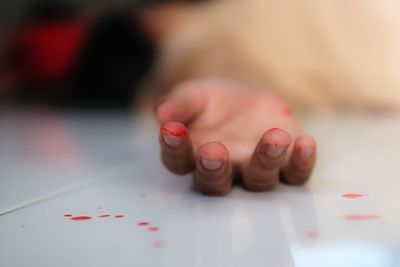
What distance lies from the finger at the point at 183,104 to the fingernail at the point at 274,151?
0.36 feet

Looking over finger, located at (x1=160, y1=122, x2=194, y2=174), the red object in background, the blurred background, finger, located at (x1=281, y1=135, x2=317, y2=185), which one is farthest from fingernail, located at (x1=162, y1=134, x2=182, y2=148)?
the red object in background

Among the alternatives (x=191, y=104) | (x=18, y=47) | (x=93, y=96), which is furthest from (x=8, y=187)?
(x=18, y=47)

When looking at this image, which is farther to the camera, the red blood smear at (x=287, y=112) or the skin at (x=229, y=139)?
the red blood smear at (x=287, y=112)

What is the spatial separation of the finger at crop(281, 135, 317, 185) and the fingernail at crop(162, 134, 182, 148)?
10 centimetres

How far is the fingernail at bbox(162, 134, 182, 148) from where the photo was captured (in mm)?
467

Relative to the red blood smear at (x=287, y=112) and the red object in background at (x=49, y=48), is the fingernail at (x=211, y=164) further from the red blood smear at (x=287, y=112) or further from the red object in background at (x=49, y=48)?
the red object in background at (x=49, y=48)

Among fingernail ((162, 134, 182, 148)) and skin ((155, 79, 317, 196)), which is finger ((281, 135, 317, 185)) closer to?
skin ((155, 79, 317, 196))

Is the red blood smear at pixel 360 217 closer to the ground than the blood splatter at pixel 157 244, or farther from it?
farther from it

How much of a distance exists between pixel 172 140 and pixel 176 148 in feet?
0.05

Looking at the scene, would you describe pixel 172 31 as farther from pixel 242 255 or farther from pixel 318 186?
pixel 242 255

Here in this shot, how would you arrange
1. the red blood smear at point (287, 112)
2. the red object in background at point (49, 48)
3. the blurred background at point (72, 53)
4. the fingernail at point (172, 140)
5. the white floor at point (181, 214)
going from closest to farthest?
1. the white floor at point (181, 214)
2. the fingernail at point (172, 140)
3. the red blood smear at point (287, 112)
4. the blurred background at point (72, 53)
5. the red object in background at point (49, 48)

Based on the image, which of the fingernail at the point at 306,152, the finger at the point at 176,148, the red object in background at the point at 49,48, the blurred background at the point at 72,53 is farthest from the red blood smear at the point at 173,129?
the red object in background at the point at 49,48

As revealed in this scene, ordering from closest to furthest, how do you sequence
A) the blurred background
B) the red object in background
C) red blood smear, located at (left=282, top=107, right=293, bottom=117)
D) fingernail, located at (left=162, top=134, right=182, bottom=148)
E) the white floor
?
the white floor → fingernail, located at (left=162, top=134, right=182, bottom=148) → red blood smear, located at (left=282, top=107, right=293, bottom=117) → the blurred background → the red object in background

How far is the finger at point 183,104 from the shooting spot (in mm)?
525
